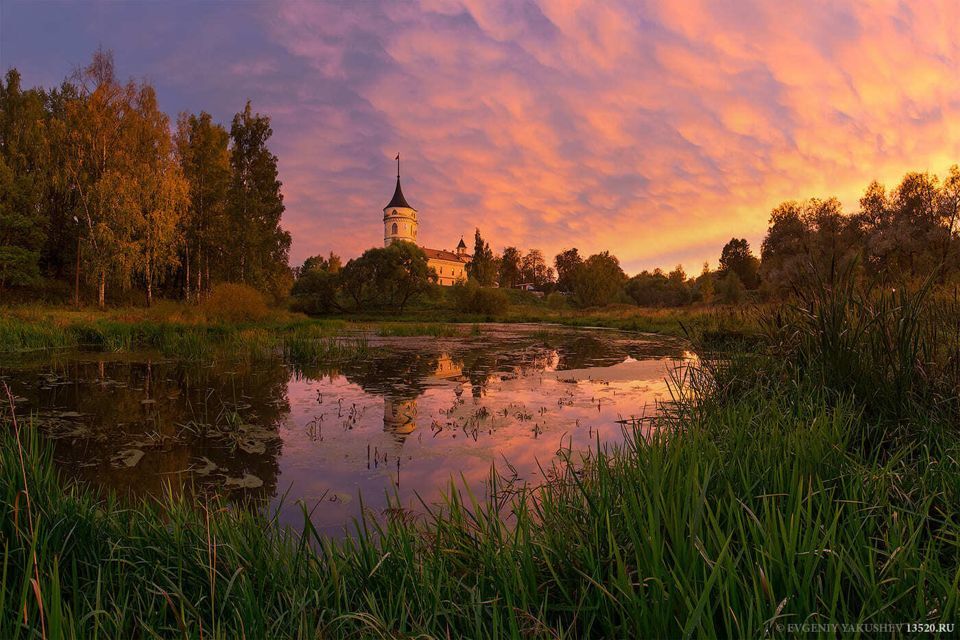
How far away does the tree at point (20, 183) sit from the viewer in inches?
1145

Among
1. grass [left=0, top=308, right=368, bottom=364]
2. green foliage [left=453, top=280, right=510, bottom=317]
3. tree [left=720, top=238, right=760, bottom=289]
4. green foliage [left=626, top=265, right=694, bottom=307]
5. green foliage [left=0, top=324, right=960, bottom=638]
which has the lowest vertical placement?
green foliage [left=0, top=324, right=960, bottom=638]

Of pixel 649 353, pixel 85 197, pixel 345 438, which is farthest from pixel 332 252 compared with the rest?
pixel 345 438

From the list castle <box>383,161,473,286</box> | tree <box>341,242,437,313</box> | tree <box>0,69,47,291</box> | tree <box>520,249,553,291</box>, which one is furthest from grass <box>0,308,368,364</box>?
tree <box>520,249,553,291</box>

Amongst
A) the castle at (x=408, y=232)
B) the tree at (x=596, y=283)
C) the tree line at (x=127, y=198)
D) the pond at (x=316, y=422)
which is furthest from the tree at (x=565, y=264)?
the pond at (x=316, y=422)

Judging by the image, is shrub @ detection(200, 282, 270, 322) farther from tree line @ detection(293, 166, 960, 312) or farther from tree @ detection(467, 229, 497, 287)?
tree @ detection(467, 229, 497, 287)

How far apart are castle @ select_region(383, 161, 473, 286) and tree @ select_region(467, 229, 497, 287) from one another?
4.89 metres

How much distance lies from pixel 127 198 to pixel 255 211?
8.01 metres

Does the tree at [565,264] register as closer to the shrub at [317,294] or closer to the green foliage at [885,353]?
the shrub at [317,294]

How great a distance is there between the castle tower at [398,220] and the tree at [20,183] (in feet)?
222

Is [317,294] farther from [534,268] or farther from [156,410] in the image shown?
[534,268]

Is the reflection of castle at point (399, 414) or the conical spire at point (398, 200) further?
the conical spire at point (398, 200)

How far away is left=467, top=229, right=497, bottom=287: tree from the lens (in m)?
92.3

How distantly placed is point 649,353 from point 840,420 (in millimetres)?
14491

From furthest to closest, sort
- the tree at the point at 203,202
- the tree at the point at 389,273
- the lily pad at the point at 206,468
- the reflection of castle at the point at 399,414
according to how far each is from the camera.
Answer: the tree at the point at 389,273, the tree at the point at 203,202, the reflection of castle at the point at 399,414, the lily pad at the point at 206,468
